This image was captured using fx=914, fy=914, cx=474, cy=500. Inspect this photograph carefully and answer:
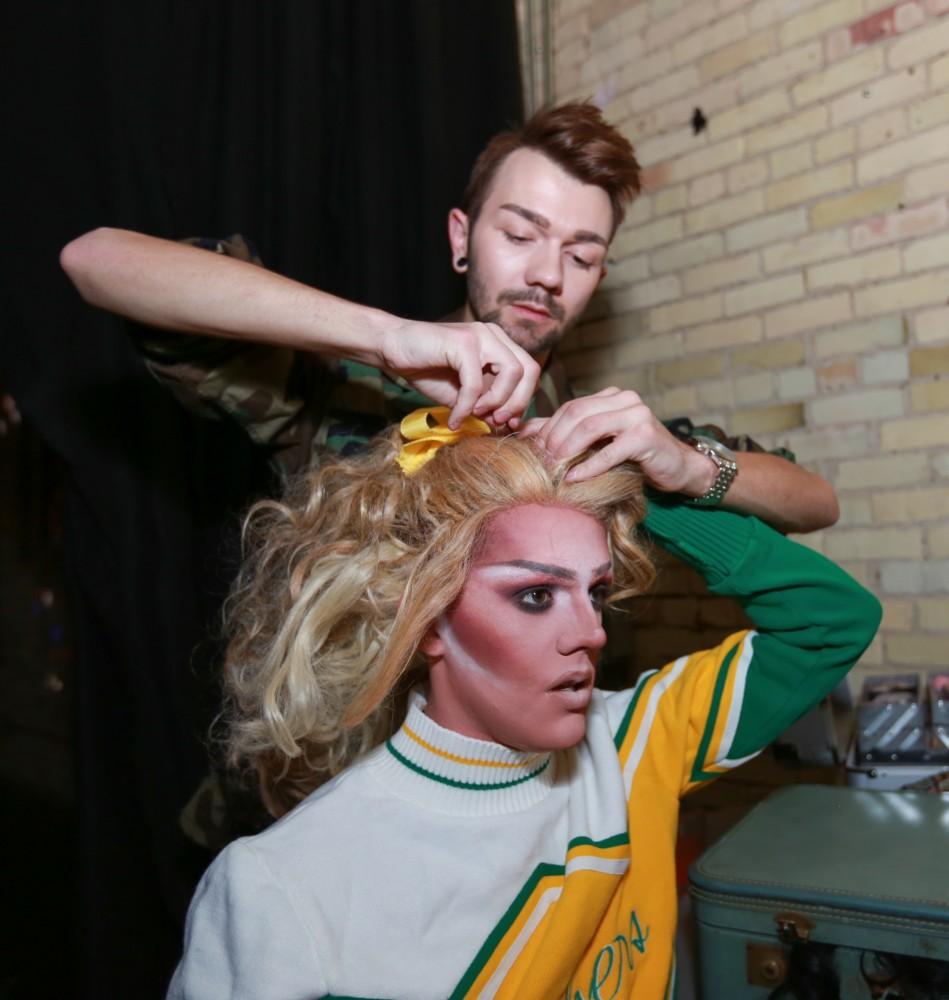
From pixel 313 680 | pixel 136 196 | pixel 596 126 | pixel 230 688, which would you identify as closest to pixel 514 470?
pixel 313 680

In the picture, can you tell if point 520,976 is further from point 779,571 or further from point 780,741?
point 780,741

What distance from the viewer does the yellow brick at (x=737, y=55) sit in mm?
2129

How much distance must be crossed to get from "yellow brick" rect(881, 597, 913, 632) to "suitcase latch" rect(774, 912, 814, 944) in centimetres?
91

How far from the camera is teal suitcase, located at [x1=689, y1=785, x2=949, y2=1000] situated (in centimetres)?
114

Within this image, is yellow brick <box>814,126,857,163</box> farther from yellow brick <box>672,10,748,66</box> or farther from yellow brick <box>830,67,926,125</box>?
yellow brick <box>672,10,748,66</box>

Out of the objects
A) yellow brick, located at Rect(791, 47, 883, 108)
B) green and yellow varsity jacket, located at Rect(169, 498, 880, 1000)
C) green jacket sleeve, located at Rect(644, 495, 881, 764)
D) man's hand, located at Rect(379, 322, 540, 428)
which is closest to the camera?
green and yellow varsity jacket, located at Rect(169, 498, 880, 1000)

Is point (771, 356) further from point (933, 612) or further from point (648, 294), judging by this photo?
point (933, 612)

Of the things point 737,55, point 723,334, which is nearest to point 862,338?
point 723,334

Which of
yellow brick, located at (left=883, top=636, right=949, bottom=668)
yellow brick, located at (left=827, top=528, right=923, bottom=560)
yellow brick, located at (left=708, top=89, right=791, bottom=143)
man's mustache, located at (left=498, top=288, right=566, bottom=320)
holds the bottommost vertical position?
yellow brick, located at (left=883, top=636, right=949, bottom=668)

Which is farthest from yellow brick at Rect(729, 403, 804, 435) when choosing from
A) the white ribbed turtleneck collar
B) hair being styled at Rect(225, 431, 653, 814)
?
the white ribbed turtleneck collar

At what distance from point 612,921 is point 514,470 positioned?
58 cm

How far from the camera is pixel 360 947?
0.96m

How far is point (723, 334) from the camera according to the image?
2.22m

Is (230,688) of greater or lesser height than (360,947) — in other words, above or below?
above
